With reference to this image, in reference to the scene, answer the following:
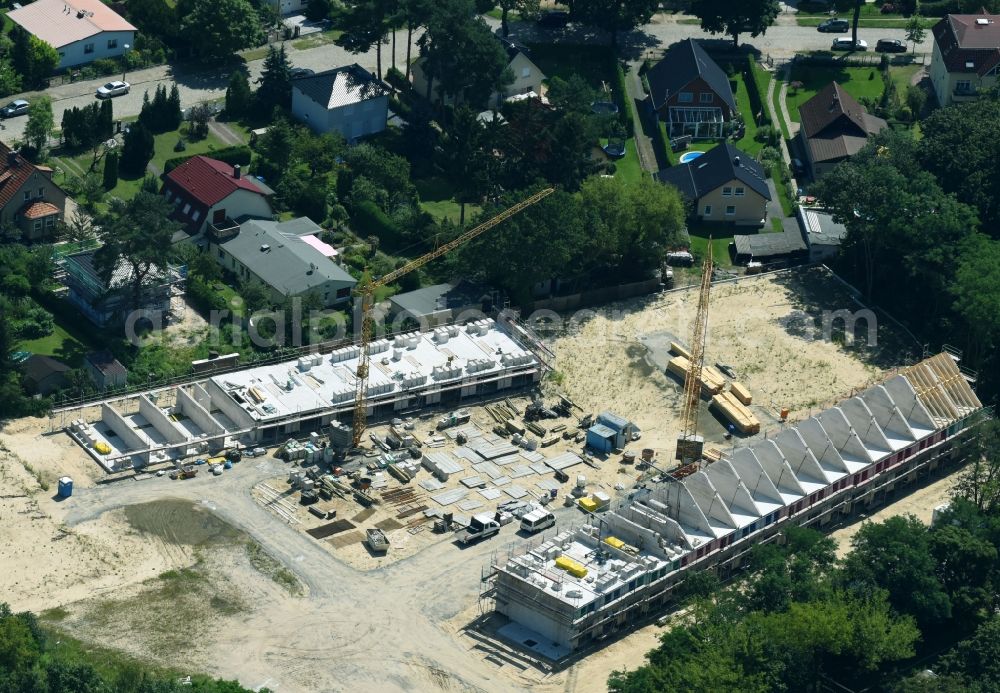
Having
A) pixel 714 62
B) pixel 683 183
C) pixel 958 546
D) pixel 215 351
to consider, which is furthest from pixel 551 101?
pixel 958 546

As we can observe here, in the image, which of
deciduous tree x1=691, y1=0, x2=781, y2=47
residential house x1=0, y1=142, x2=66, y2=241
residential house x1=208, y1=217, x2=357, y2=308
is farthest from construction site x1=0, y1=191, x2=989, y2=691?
deciduous tree x1=691, y1=0, x2=781, y2=47

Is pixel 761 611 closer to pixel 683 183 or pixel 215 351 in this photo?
pixel 215 351

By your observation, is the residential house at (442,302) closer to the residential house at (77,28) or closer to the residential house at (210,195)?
the residential house at (210,195)

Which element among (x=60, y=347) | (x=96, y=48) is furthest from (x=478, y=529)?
(x=96, y=48)

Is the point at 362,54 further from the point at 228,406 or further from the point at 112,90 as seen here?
the point at 228,406

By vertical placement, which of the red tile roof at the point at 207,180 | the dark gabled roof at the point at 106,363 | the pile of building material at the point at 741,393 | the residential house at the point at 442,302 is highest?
the red tile roof at the point at 207,180

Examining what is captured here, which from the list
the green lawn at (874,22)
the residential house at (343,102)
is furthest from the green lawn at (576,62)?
the green lawn at (874,22)

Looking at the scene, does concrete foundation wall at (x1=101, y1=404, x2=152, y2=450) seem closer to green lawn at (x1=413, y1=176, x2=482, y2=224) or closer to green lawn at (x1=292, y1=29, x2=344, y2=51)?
green lawn at (x1=413, y1=176, x2=482, y2=224)
